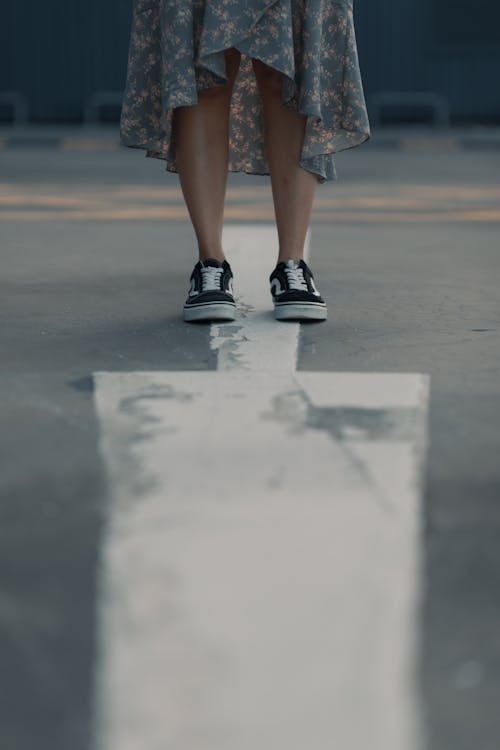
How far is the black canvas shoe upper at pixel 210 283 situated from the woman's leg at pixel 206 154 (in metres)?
0.04

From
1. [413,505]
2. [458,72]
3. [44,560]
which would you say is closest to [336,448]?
[413,505]

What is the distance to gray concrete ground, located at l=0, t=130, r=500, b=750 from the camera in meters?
0.98

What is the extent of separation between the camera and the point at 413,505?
52.2 inches

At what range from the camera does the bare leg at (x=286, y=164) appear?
2.49m

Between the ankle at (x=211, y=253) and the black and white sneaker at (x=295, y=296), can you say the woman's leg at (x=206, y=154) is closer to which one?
the ankle at (x=211, y=253)

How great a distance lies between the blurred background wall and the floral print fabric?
8.98 m

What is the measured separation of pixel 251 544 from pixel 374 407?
0.55 metres

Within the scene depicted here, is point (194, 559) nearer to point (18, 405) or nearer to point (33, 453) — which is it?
point (33, 453)

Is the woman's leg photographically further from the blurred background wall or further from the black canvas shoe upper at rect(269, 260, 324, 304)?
the blurred background wall

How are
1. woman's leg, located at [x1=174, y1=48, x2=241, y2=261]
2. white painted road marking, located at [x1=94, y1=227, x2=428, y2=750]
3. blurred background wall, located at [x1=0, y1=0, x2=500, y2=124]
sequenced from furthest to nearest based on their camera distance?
blurred background wall, located at [x1=0, y1=0, x2=500, y2=124] → woman's leg, located at [x1=174, y1=48, x2=241, y2=261] → white painted road marking, located at [x1=94, y1=227, x2=428, y2=750]

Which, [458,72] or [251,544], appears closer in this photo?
[251,544]

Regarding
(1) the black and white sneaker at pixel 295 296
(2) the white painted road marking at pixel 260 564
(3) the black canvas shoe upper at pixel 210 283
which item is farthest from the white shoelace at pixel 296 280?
(2) the white painted road marking at pixel 260 564

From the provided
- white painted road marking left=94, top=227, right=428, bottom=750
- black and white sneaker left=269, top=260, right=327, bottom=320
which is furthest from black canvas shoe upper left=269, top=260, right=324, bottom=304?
white painted road marking left=94, top=227, right=428, bottom=750

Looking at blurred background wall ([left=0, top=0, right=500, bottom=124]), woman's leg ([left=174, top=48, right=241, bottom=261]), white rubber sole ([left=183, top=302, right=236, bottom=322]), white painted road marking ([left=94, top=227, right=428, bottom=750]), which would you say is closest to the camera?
white painted road marking ([left=94, top=227, right=428, bottom=750])
